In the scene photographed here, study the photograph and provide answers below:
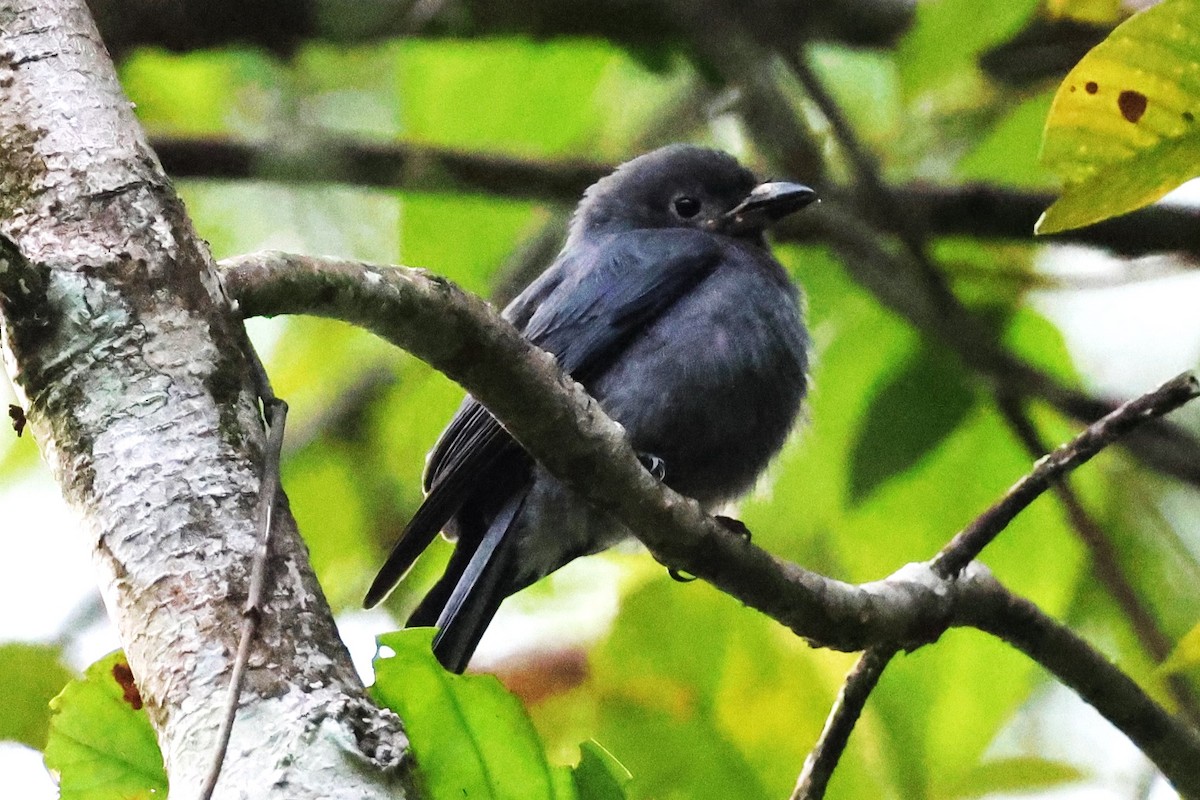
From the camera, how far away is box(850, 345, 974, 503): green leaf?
3.86 meters

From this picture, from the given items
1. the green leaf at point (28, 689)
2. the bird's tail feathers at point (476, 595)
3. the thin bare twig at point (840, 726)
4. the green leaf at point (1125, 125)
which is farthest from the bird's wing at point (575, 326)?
the green leaf at point (1125, 125)

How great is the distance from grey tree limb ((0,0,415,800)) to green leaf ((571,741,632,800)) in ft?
1.06

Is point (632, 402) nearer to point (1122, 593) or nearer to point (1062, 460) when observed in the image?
point (1062, 460)

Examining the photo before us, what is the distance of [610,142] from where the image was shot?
19.5ft

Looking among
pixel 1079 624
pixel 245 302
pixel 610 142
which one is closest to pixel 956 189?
pixel 1079 624

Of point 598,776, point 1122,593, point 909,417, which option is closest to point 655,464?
point 909,417

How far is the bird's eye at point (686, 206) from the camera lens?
14.9ft

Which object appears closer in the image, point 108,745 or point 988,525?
point 108,745

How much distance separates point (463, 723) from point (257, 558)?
Result: 374 mm

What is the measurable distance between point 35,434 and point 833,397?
2805 millimetres

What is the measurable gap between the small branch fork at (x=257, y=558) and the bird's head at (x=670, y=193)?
2.57 metres

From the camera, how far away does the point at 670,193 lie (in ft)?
14.9

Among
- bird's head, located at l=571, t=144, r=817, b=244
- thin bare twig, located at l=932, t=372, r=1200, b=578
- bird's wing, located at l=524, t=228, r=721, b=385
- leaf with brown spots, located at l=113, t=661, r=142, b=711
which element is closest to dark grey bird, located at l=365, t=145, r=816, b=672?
bird's wing, located at l=524, t=228, r=721, b=385

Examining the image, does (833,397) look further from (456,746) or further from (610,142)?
(456,746)
